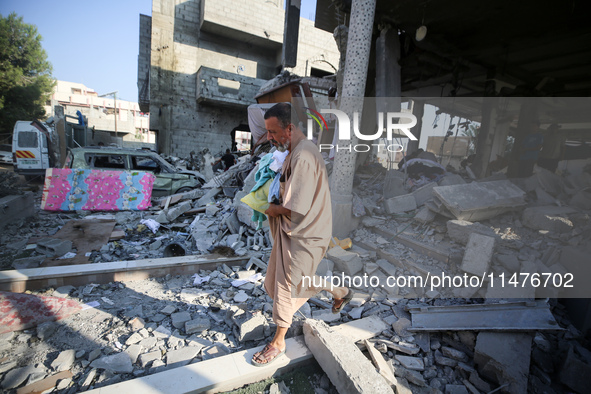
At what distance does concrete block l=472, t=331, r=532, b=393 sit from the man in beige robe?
1443 millimetres

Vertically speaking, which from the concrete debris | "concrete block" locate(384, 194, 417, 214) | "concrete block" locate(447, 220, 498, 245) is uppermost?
"concrete block" locate(384, 194, 417, 214)

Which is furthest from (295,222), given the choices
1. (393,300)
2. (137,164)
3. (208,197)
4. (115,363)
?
(137,164)

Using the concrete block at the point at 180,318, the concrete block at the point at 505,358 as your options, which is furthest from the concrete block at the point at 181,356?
the concrete block at the point at 505,358

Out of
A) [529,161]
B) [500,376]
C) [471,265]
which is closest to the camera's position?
[500,376]

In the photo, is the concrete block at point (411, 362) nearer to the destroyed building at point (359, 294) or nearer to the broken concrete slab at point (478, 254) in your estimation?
the destroyed building at point (359, 294)

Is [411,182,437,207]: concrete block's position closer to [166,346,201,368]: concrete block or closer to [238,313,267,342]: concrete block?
[238,313,267,342]: concrete block

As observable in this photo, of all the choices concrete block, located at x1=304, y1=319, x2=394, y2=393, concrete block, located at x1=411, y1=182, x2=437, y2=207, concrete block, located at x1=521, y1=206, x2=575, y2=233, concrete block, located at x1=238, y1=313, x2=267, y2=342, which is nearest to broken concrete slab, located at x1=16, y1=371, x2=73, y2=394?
concrete block, located at x1=238, y1=313, x2=267, y2=342

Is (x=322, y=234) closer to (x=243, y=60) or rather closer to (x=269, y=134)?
(x=269, y=134)

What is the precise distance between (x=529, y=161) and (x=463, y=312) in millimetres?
5639

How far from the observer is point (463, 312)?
99.3 inches

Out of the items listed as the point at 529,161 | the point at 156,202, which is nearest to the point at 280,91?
the point at 156,202

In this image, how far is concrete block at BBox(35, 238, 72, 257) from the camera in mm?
4023

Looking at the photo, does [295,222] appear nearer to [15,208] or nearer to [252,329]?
[252,329]

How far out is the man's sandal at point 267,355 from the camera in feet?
6.50
